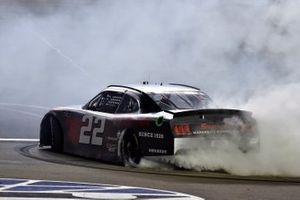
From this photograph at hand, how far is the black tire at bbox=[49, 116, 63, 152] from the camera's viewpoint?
11.2m

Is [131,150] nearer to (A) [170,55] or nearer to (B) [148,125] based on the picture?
(B) [148,125]

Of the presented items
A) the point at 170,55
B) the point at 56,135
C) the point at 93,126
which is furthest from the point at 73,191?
the point at 170,55

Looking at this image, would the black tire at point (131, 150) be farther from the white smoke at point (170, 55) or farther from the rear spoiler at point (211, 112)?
the white smoke at point (170, 55)

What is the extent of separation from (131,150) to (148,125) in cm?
52

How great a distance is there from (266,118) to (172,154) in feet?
4.91

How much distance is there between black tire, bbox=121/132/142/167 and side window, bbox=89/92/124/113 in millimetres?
704

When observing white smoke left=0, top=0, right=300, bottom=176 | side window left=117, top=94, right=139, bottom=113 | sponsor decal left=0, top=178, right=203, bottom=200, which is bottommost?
sponsor decal left=0, top=178, right=203, bottom=200

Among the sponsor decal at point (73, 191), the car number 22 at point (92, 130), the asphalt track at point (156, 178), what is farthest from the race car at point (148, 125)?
the sponsor decal at point (73, 191)

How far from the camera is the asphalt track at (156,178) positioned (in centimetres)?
748

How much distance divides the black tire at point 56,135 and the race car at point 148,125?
116 mm

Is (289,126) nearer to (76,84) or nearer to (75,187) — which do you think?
(75,187)

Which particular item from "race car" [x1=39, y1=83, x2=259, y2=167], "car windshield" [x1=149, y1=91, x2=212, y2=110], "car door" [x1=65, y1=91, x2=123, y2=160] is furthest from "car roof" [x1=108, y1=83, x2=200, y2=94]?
"car door" [x1=65, y1=91, x2=123, y2=160]

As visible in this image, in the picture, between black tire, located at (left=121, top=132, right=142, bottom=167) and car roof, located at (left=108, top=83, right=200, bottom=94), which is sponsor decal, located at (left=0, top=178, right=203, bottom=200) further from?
car roof, located at (left=108, top=83, right=200, bottom=94)

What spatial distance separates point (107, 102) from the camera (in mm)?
10477
